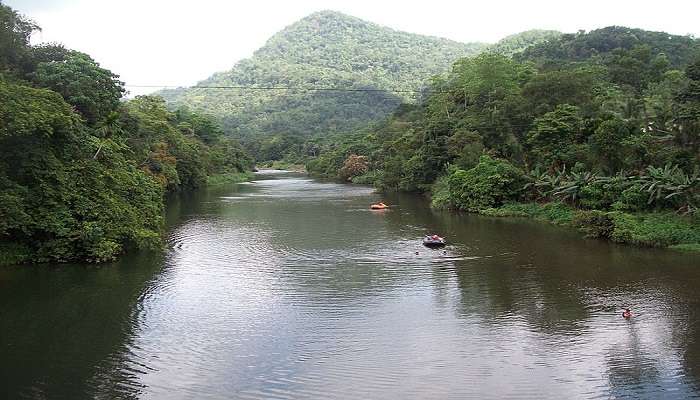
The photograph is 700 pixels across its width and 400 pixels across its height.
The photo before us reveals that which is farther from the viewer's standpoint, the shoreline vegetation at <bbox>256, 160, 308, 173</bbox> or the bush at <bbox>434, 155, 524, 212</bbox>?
the shoreline vegetation at <bbox>256, 160, 308, 173</bbox>

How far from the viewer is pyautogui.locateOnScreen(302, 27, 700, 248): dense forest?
92.3ft

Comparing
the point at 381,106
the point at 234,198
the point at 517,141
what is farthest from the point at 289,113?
the point at 517,141

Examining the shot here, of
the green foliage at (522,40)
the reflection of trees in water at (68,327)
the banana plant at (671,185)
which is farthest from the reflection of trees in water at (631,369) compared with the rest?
the green foliage at (522,40)

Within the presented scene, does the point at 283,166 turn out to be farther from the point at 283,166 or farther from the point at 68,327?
the point at 68,327

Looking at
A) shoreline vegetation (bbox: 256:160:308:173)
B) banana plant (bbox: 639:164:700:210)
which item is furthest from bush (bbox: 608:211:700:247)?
shoreline vegetation (bbox: 256:160:308:173)

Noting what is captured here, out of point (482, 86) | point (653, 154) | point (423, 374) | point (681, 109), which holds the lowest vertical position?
point (423, 374)

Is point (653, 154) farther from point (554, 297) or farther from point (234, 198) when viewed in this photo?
point (234, 198)

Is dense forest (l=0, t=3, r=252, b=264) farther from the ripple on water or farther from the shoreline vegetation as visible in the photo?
the shoreline vegetation

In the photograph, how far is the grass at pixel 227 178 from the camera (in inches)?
3036

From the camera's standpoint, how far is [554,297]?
62.3 ft

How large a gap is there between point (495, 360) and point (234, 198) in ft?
146

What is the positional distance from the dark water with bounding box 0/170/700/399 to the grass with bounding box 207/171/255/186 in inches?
1917

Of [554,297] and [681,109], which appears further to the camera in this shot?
[681,109]

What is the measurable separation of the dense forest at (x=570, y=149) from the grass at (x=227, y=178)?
20644 mm
